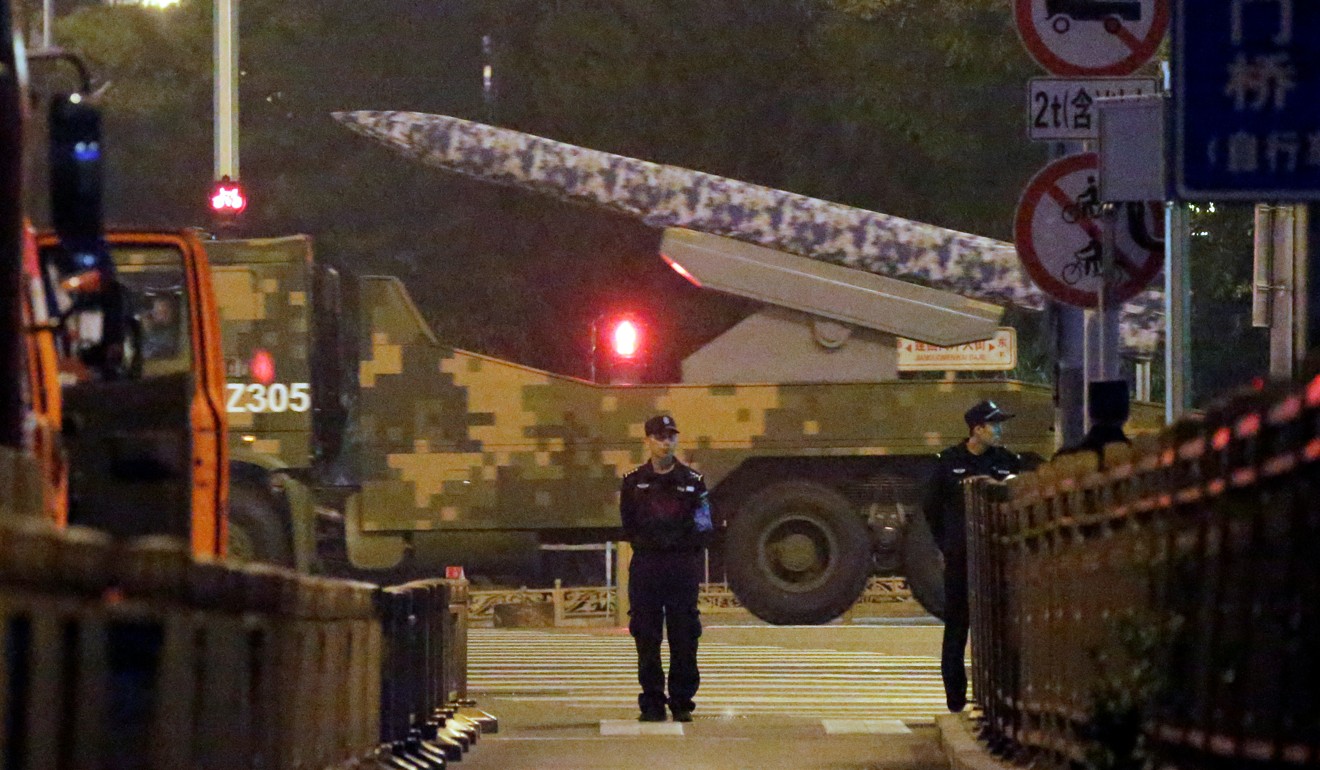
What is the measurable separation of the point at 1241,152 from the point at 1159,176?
210 cm

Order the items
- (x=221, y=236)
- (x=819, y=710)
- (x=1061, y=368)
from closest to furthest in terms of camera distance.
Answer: (x=1061, y=368)
(x=819, y=710)
(x=221, y=236)

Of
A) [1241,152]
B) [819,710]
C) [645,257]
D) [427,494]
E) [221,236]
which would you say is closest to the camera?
[1241,152]

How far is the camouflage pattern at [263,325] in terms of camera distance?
20172 millimetres

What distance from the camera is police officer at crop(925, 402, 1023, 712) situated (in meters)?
14.1

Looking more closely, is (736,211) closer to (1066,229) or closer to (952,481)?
(952,481)

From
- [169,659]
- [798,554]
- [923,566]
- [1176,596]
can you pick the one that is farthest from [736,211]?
[169,659]

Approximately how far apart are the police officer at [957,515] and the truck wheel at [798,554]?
20.4ft

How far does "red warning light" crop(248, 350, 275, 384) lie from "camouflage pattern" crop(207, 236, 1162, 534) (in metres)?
0.97

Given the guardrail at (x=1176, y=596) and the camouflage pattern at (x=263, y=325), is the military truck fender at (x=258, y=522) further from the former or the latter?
the guardrail at (x=1176, y=596)

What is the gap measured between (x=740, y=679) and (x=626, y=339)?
6169mm

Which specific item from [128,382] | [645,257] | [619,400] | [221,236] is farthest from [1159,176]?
[645,257]

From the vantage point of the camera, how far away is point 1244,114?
7.04m

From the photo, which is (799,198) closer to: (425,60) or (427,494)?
(427,494)

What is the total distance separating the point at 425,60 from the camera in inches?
1453
